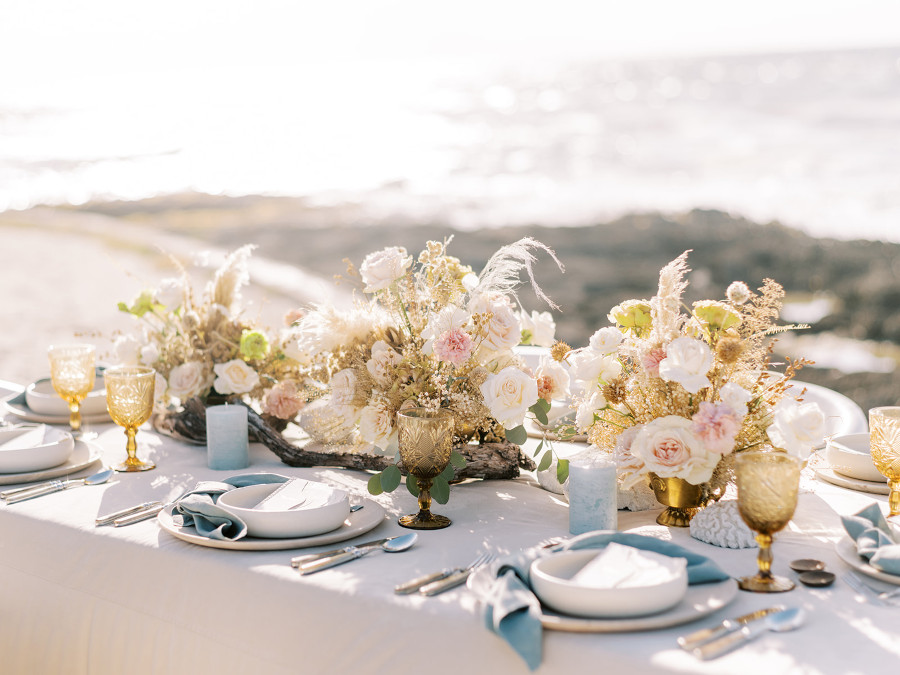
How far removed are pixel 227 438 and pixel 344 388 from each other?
370 mm

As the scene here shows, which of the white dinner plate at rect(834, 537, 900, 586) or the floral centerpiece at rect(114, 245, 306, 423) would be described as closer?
the white dinner plate at rect(834, 537, 900, 586)

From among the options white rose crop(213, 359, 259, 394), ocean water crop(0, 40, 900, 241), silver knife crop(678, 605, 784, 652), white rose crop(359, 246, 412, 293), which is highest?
ocean water crop(0, 40, 900, 241)

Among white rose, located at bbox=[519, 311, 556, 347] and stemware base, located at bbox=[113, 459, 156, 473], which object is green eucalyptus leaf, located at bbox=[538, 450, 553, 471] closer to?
white rose, located at bbox=[519, 311, 556, 347]

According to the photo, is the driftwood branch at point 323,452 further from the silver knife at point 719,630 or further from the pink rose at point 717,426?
the silver knife at point 719,630

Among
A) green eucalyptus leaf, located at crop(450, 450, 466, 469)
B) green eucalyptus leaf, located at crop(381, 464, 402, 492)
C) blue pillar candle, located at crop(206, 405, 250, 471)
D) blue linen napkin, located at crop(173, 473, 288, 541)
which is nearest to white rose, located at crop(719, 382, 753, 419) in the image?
green eucalyptus leaf, located at crop(450, 450, 466, 469)

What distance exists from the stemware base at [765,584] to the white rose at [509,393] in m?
0.55

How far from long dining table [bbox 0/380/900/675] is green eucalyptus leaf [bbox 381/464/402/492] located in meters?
0.05

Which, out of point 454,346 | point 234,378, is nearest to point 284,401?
point 234,378

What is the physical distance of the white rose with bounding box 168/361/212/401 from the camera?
7.56 feet

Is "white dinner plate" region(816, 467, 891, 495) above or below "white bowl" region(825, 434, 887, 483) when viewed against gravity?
below

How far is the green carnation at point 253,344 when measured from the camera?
2.27 metres

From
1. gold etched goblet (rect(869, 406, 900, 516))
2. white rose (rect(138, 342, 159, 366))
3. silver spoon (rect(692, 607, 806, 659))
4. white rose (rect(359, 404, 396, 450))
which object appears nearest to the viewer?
silver spoon (rect(692, 607, 806, 659))

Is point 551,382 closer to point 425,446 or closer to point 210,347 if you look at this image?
point 425,446

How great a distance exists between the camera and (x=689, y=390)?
1511 mm
